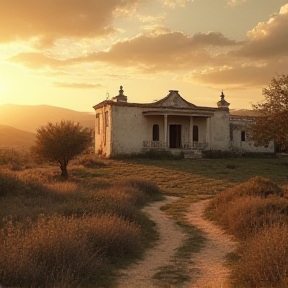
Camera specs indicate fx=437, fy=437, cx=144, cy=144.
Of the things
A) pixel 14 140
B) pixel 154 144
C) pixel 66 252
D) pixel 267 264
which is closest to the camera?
pixel 267 264

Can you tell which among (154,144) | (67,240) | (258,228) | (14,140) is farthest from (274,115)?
(14,140)

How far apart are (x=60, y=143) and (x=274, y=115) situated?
12.4 meters

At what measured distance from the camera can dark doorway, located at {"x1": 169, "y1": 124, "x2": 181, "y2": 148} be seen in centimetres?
4081

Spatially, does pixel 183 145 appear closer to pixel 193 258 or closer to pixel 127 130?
pixel 127 130

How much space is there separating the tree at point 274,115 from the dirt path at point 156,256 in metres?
7.49

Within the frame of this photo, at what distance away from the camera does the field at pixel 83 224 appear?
7516mm

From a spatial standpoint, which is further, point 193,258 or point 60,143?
point 60,143

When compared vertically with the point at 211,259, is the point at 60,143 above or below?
above

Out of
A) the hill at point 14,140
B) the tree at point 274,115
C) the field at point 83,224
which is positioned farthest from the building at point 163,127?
the hill at point 14,140

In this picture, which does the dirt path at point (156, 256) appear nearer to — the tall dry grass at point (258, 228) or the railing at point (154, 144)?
the tall dry grass at point (258, 228)

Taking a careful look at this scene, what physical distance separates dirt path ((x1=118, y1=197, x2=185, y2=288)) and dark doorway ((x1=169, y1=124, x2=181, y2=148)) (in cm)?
2530

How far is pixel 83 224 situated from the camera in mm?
10203

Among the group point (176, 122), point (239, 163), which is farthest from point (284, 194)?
point (176, 122)

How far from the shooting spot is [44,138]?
85.1 ft
